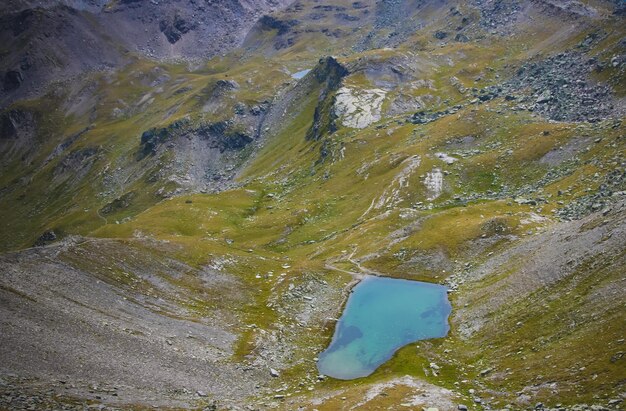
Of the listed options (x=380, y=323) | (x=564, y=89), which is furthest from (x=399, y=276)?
(x=564, y=89)

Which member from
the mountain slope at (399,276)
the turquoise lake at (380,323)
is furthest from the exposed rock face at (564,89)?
the turquoise lake at (380,323)

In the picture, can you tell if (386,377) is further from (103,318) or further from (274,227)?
(274,227)

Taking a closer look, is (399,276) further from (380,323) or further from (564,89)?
(564,89)

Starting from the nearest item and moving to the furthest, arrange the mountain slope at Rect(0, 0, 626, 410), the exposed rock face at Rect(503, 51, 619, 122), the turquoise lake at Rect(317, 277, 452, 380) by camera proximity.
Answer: the mountain slope at Rect(0, 0, 626, 410) → the turquoise lake at Rect(317, 277, 452, 380) → the exposed rock face at Rect(503, 51, 619, 122)

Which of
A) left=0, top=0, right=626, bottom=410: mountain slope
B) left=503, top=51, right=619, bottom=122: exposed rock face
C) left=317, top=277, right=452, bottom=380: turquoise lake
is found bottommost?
left=317, top=277, right=452, bottom=380: turquoise lake

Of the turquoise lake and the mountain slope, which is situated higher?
the mountain slope

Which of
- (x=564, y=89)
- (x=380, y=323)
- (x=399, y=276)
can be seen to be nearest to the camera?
(x=380, y=323)

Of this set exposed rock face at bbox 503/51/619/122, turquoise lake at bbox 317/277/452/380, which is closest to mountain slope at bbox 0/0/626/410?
exposed rock face at bbox 503/51/619/122

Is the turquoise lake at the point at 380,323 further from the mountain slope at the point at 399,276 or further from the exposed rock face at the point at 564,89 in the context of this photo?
the exposed rock face at the point at 564,89

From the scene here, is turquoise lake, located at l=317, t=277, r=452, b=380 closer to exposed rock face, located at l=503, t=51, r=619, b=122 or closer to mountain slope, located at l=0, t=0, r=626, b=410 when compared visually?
mountain slope, located at l=0, t=0, r=626, b=410
